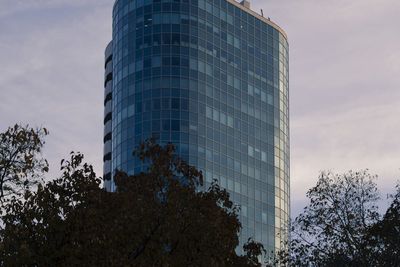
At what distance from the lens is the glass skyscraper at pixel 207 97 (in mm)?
146750

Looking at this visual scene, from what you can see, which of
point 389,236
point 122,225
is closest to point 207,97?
point 389,236

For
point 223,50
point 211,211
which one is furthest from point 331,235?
point 223,50

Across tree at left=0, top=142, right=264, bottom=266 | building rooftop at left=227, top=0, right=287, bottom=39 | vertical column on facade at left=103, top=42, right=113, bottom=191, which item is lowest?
tree at left=0, top=142, right=264, bottom=266

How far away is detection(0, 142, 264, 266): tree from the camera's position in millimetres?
35625

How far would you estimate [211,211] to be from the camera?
4003 centimetres

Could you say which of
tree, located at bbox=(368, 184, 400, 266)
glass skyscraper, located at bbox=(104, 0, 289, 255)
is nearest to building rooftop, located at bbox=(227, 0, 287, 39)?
glass skyscraper, located at bbox=(104, 0, 289, 255)

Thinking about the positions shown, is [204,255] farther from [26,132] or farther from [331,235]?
[331,235]

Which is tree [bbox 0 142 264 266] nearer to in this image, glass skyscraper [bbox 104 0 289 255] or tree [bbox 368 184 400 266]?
tree [bbox 368 184 400 266]

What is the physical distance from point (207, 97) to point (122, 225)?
114574mm

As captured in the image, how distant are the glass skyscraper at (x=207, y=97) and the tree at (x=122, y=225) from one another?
10228 cm

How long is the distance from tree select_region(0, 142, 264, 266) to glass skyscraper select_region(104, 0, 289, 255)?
102 metres

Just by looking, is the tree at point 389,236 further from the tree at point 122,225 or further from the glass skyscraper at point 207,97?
the glass skyscraper at point 207,97

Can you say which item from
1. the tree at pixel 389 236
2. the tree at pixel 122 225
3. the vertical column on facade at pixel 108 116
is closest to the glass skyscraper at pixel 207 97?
the vertical column on facade at pixel 108 116

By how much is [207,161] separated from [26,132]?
10979cm
